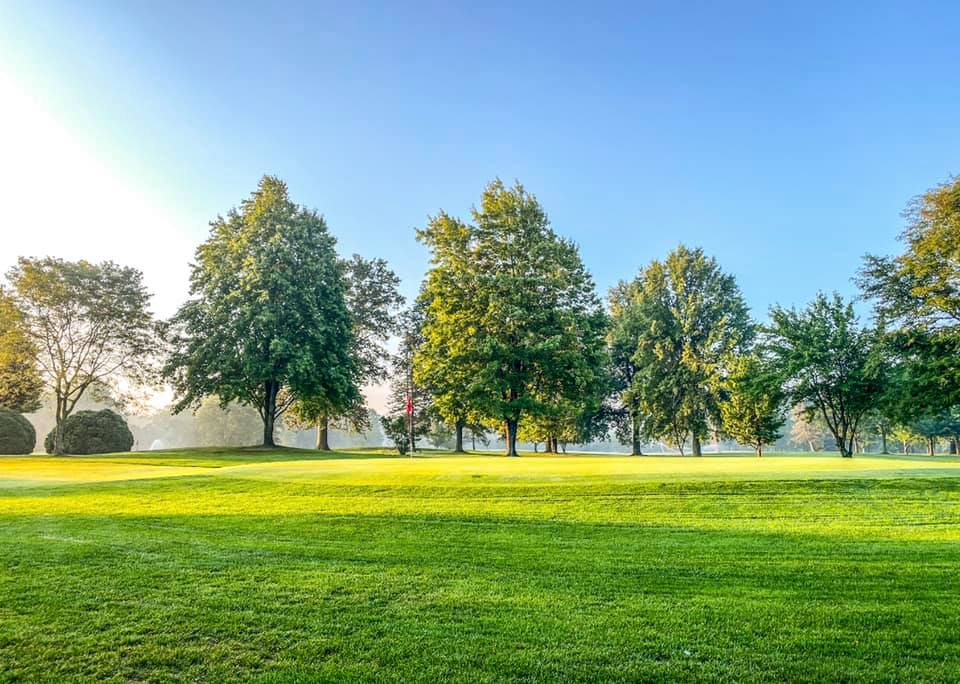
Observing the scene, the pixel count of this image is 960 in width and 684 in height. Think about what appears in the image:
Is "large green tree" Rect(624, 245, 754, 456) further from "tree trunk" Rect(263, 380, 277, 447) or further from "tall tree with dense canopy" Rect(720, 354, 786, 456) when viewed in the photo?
"tree trunk" Rect(263, 380, 277, 447)

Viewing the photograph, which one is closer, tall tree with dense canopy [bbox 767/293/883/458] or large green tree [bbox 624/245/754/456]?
tall tree with dense canopy [bbox 767/293/883/458]

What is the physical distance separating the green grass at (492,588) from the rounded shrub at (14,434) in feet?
106

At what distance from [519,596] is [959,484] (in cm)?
1097

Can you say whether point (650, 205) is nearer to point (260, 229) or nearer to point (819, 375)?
point (819, 375)

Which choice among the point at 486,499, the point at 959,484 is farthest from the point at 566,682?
the point at 959,484

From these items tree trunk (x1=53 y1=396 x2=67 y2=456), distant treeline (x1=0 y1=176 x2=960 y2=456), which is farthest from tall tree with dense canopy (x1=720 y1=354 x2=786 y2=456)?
tree trunk (x1=53 y1=396 x2=67 y2=456)

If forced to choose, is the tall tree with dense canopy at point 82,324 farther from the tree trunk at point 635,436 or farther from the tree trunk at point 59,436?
the tree trunk at point 635,436

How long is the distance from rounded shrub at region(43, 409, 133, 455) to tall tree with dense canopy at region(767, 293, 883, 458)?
4227 centimetres

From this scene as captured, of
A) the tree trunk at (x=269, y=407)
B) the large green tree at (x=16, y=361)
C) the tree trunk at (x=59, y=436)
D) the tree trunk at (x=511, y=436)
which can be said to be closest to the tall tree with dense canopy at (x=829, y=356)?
the tree trunk at (x=511, y=436)

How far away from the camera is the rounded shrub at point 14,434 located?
33.4 metres

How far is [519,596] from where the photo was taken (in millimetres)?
4641

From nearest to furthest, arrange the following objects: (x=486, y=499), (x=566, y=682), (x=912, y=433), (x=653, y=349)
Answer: (x=566, y=682) → (x=486, y=499) → (x=653, y=349) → (x=912, y=433)

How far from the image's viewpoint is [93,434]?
33.3m

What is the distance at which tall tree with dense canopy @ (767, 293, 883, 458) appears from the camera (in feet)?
96.1
